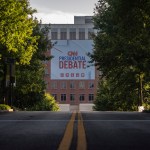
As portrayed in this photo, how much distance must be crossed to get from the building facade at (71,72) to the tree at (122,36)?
108 m

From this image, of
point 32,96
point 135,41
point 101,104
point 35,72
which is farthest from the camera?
point 101,104

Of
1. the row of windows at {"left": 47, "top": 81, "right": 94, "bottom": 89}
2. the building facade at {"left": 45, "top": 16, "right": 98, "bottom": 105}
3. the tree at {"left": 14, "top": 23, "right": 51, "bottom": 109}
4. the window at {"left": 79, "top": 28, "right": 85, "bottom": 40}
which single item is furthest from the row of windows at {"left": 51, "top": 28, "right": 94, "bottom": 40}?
the tree at {"left": 14, "top": 23, "right": 51, "bottom": 109}

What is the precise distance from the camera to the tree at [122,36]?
2977 centimetres

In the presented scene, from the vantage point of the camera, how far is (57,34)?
165 m

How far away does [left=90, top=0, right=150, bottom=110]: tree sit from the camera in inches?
1172

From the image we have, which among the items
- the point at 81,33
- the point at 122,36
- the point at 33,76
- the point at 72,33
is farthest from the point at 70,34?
the point at 122,36

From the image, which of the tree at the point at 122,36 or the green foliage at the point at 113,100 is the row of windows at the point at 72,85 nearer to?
the green foliage at the point at 113,100

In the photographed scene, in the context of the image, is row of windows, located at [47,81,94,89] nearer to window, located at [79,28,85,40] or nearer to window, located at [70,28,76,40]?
window, located at [70,28,76,40]

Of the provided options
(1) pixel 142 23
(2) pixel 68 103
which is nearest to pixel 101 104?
(1) pixel 142 23

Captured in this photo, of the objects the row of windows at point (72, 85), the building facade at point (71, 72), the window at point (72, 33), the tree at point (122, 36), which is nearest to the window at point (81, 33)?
the building facade at point (71, 72)

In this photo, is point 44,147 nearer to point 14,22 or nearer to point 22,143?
point 22,143

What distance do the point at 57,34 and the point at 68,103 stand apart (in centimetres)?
2594

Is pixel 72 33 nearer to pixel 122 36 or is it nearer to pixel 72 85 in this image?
pixel 72 85

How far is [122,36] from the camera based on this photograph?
1371 inches
